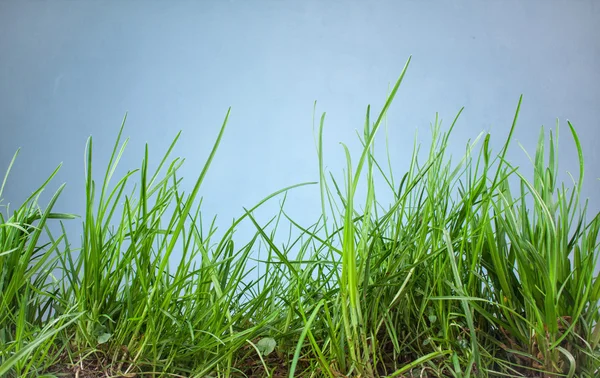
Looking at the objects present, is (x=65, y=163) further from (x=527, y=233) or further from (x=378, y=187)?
(x=527, y=233)

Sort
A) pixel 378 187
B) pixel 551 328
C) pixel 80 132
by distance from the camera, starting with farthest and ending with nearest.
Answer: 1. pixel 378 187
2. pixel 80 132
3. pixel 551 328

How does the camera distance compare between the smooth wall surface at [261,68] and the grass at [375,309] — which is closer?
the grass at [375,309]

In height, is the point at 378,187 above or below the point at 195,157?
below

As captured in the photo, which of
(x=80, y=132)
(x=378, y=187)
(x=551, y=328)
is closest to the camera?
(x=551, y=328)

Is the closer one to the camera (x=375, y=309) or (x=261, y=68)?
(x=375, y=309)

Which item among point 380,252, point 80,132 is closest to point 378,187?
point 80,132

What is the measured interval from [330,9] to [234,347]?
2135mm

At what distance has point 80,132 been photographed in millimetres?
2137

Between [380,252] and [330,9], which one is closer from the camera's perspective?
[380,252]

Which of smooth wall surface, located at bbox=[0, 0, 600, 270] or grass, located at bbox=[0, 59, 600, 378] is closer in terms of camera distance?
grass, located at bbox=[0, 59, 600, 378]

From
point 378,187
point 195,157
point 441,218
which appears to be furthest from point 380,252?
point 378,187

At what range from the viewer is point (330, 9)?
7.30 ft

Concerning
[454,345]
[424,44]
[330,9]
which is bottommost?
[454,345]

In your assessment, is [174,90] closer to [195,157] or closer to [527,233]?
[195,157]
